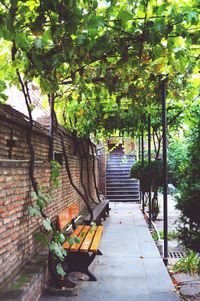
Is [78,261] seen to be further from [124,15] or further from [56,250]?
[124,15]

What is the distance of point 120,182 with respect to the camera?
2066cm

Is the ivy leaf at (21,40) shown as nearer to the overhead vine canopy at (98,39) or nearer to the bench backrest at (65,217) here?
the overhead vine canopy at (98,39)

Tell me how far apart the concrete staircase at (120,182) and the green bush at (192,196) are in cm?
1411

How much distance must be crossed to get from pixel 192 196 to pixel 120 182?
16.1m

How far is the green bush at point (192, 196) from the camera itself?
4598 millimetres

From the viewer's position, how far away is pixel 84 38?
Result: 11.8 feet

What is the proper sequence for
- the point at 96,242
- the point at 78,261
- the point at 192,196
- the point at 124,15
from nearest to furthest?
1. the point at 124,15
2. the point at 192,196
3. the point at 78,261
4. the point at 96,242

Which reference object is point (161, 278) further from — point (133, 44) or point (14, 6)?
point (14, 6)

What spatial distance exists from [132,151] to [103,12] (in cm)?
1883

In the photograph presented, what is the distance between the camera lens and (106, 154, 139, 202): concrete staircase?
63.6 feet

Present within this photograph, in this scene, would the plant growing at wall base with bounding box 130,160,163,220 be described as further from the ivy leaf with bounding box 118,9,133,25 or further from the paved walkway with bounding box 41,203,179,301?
the ivy leaf with bounding box 118,9,133,25

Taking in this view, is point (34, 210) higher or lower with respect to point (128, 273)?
higher

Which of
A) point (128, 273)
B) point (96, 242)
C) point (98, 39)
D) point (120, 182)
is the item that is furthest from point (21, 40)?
point (120, 182)

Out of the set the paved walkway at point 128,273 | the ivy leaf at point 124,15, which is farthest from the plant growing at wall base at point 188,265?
the ivy leaf at point 124,15
